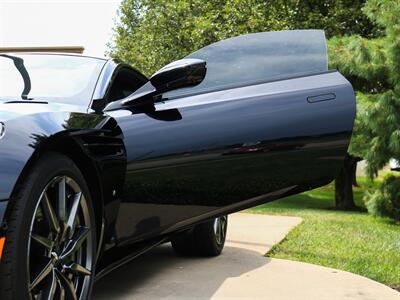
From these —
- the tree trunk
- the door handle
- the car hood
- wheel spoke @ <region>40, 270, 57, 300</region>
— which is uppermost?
the car hood

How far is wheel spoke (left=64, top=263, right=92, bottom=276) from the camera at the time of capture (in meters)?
2.55

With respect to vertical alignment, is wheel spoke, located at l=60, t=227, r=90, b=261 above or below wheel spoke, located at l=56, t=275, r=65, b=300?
above

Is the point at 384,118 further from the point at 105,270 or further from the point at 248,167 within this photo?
the point at 105,270

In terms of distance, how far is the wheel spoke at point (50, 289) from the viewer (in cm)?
237

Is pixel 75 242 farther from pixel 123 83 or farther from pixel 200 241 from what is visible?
pixel 200 241

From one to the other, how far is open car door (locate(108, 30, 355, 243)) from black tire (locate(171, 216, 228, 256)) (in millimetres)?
1448

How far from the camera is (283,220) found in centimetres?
797

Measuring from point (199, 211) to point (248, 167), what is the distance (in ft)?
1.26

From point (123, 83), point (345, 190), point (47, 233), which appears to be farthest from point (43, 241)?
point (345, 190)

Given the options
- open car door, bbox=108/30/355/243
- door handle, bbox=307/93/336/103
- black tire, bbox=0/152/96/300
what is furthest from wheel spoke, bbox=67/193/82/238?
door handle, bbox=307/93/336/103

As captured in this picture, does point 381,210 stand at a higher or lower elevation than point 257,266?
lower

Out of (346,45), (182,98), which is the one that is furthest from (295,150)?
(346,45)

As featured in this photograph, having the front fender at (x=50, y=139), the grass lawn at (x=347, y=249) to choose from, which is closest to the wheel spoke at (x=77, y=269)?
the front fender at (x=50, y=139)

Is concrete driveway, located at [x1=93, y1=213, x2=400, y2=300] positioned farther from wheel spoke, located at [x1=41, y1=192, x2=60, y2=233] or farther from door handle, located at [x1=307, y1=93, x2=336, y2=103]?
door handle, located at [x1=307, y1=93, x2=336, y2=103]
